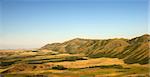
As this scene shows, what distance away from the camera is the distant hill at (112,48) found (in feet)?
60.1

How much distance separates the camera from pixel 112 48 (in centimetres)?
1956

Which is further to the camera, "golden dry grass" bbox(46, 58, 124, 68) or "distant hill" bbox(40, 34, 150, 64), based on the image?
"golden dry grass" bbox(46, 58, 124, 68)

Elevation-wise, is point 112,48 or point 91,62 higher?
point 112,48

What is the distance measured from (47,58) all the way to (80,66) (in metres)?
2.58

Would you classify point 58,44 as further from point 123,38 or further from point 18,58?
point 123,38

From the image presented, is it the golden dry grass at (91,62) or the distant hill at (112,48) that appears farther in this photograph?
the golden dry grass at (91,62)

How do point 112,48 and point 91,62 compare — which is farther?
point 112,48

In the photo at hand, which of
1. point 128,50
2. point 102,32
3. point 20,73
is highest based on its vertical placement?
point 102,32

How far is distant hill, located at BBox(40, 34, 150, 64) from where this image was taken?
18.3m

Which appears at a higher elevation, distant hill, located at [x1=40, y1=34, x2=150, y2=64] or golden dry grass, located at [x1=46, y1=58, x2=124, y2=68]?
distant hill, located at [x1=40, y1=34, x2=150, y2=64]

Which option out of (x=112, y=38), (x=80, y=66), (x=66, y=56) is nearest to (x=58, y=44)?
(x=66, y=56)

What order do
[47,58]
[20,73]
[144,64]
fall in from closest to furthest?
1. [144,64]
2. [20,73]
3. [47,58]

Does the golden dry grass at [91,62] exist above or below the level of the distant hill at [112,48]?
below

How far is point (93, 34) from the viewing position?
19328mm
